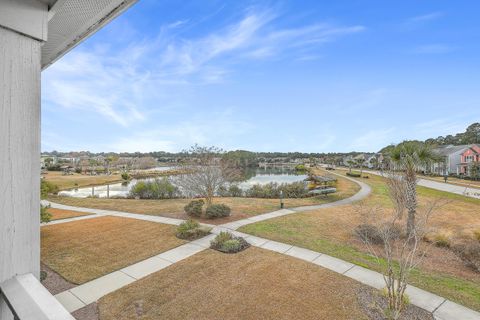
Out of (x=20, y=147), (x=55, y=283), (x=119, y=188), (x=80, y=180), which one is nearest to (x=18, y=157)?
(x=20, y=147)

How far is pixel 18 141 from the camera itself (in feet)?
4.05

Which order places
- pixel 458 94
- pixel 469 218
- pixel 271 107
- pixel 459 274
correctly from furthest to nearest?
pixel 271 107 → pixel 458 94 → pixel 469 218 → pixel 459 274

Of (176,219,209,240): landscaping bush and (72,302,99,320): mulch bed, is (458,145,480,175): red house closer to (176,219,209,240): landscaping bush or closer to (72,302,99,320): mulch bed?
(176,219,209,240): landscaping bush

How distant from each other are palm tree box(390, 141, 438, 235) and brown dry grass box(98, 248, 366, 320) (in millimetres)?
5192

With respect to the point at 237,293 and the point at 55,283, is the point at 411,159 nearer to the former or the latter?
the point at 237,293

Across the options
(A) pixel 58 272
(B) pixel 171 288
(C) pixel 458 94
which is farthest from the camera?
(C) pixel 458 94

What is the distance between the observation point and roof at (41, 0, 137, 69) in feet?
4.89

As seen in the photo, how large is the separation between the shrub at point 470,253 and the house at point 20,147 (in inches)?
399

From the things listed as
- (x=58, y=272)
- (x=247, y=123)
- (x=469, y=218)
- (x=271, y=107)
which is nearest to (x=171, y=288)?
(x=58, y=272)

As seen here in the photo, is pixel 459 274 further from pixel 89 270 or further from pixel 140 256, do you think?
pixel 89 270

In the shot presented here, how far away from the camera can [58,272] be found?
6.07m

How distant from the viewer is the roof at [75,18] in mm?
1490

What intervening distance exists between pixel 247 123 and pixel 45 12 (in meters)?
38.1

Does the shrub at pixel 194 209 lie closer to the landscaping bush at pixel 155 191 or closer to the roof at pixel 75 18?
the landscaping bush at pixel 155 191
